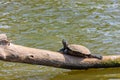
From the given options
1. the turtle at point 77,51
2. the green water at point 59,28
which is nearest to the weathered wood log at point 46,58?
the turtle at point 77,51

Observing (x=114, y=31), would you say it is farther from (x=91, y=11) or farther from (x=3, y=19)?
(x=3, y=19)

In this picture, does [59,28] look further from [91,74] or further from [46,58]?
[46,58]

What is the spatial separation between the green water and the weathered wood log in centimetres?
21

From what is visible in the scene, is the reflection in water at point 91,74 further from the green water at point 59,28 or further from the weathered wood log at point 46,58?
the weathered wood log at point 46,58

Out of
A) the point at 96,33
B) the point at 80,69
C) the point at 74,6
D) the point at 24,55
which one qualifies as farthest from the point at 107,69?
the point at 74,6

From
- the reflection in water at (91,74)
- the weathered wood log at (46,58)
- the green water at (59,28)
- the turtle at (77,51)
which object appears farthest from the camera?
the green water at (59,28)

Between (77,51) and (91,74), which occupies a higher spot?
(77,51)

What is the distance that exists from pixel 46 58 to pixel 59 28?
3.21 meters

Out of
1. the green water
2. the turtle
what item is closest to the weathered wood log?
the turtle

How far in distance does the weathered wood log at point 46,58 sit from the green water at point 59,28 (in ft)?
0.68

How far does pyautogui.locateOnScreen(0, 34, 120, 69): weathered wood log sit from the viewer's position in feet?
18.2

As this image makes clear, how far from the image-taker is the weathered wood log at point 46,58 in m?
5.56

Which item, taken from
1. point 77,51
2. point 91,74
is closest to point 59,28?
point 91,74

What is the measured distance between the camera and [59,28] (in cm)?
891
